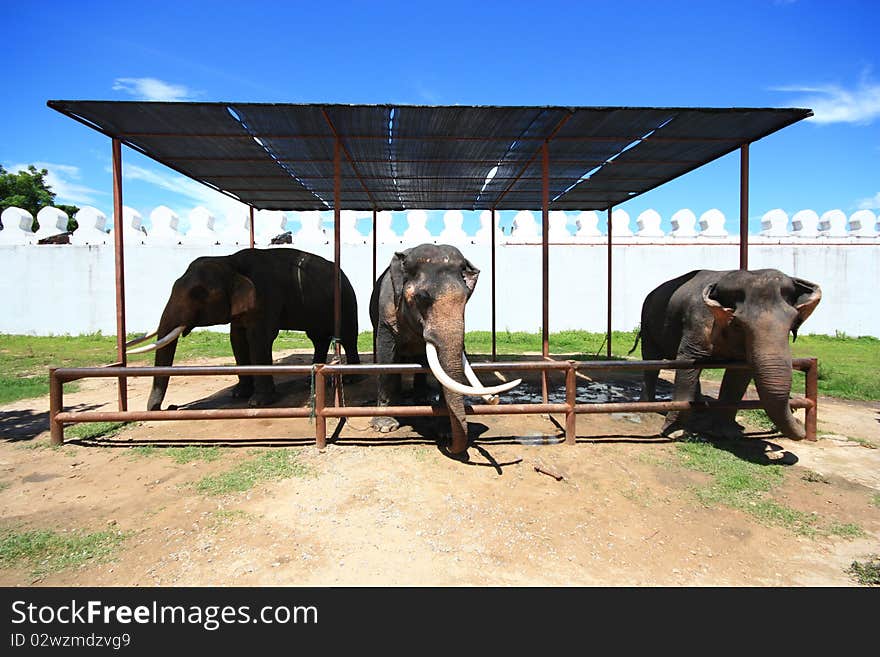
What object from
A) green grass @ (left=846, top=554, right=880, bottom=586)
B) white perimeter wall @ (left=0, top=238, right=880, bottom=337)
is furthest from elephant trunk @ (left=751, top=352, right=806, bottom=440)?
white perimeter wall @ (left=0, top=238, right=880, bottom=337)

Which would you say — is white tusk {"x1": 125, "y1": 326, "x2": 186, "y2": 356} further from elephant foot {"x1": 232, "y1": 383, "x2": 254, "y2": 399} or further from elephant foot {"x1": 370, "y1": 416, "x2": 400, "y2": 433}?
elephant foot {"x1": 370, "y1": 416, "x2": 400, "y2": 433}

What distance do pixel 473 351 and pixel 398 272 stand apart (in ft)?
25.7

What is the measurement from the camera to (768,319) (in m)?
4.71

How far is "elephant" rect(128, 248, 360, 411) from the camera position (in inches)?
257

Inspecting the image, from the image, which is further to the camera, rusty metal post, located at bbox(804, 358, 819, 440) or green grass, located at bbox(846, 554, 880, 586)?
rusty metal post, located at bbox(804, 358, 819, 440)

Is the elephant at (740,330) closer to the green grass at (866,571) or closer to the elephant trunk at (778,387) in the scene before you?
the elephant trunk at (778,387)

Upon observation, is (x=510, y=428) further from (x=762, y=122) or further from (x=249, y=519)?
(x=762, y=122)

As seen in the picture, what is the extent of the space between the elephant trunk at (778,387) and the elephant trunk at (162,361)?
698 centimetres

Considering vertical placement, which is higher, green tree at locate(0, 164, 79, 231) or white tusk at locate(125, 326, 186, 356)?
green tree at locate(0, 164, 79, 231)

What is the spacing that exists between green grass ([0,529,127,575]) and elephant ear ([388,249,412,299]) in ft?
11.3

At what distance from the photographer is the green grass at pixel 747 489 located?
144 inches

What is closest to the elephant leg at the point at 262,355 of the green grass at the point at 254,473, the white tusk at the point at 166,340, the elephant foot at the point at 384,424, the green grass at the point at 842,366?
the white tusk at the point at 166,340

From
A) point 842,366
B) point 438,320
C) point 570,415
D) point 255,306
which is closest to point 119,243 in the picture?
point 255,306

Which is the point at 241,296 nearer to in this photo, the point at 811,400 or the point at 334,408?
the point at 334,408
